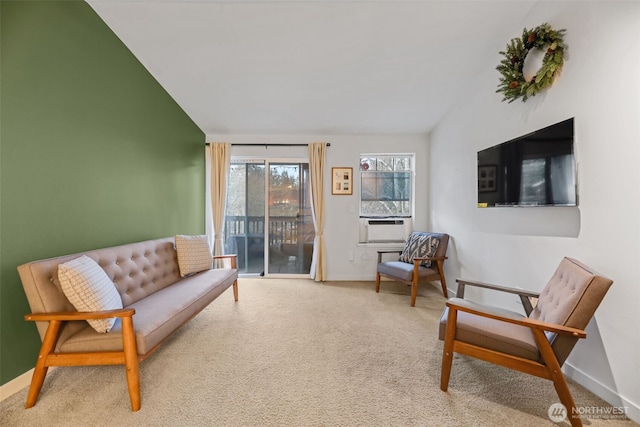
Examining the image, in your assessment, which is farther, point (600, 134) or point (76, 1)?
point (76, 1)

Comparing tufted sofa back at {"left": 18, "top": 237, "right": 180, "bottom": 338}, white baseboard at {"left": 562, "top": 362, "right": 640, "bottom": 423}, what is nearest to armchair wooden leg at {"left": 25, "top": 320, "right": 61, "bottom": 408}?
tufted sofa back at {"left": 18, "top": 237, "right": 180, "bottom": 338}

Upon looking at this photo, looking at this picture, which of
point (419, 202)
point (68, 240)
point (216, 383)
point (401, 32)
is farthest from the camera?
point (419, 202)

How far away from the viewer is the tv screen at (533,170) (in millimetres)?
1654

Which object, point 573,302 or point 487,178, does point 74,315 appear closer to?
point 573,302

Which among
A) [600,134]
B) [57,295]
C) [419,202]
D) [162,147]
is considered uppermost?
[162,147]

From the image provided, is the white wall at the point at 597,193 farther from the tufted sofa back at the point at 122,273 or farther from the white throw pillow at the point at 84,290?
the tufted sofa back at the point at 122,273

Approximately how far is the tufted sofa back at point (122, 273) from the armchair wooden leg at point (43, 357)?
101 mm

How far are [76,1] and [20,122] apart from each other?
3.66 ft

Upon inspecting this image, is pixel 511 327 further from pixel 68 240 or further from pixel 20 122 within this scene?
pixel 20 122

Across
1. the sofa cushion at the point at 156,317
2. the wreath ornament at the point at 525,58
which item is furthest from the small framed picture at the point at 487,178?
the sofa cushion at the point at 156,317

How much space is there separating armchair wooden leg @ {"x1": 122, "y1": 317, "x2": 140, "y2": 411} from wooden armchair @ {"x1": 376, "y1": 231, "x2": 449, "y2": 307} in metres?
2.57

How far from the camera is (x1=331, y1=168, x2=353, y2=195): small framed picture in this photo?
3.82 meters

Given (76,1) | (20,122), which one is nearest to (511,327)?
(20,122)

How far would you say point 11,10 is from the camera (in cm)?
149
